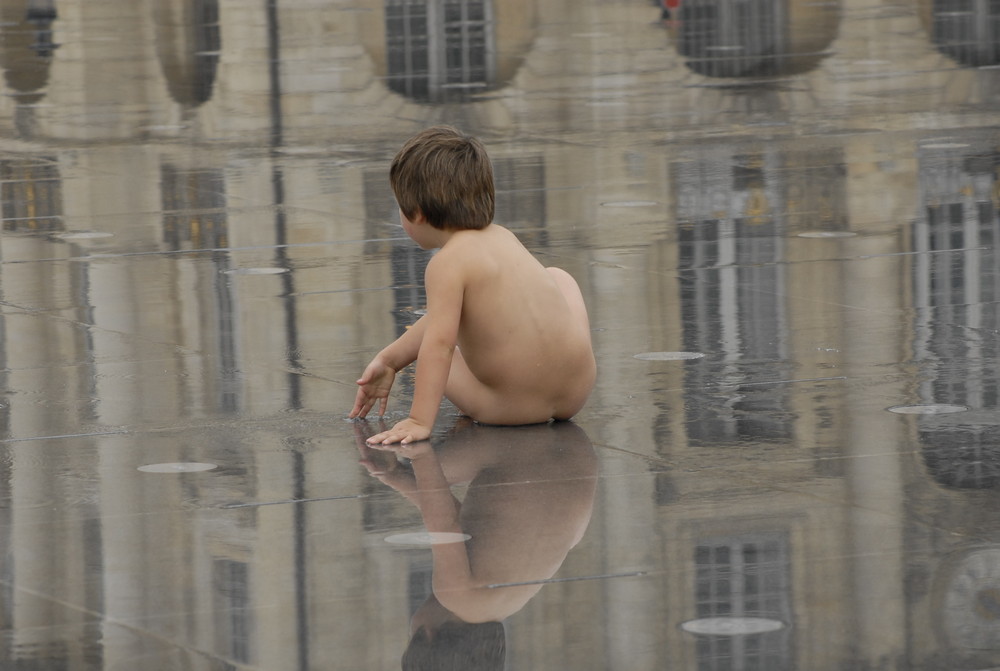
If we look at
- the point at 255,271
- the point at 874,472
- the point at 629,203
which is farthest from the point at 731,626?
the point at 629,203

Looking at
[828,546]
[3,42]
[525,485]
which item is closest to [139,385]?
[525,485]

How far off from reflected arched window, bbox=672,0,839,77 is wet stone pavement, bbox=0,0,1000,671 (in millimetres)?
4931

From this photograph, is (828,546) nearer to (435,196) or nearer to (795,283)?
(435,196)

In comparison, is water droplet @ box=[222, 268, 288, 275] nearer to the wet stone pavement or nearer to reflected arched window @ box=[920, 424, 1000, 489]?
the wet stone pavement

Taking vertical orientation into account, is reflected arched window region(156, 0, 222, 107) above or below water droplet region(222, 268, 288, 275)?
above

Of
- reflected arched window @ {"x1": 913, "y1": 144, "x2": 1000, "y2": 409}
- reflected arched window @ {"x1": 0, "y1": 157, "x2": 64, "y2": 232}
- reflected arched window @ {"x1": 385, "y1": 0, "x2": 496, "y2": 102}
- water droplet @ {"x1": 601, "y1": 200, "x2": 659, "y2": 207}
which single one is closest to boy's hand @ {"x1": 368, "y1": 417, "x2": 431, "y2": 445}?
reflected arched window @ {"x1": 913, "y1": 144, "x2": 1000, "y2": 409}

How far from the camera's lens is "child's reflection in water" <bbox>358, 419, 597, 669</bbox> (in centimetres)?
396

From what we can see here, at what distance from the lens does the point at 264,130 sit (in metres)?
16.0

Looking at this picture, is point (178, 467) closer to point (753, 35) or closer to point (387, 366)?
point (387, 366)

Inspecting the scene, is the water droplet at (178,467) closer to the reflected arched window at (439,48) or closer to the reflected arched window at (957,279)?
the reflected arched window at (957,279)

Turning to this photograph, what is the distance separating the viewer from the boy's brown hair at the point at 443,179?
578cm

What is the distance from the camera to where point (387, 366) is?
5.99 m

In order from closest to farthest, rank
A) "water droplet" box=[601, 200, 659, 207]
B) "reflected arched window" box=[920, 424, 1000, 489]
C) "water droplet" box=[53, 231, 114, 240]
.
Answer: "reflected arched window" box=[920, 424, 1000, 489], "water droplet" box=[53, 231, 114, 240], "water droplet" box=[601, 200, 659, 207]

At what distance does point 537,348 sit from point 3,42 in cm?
2035
